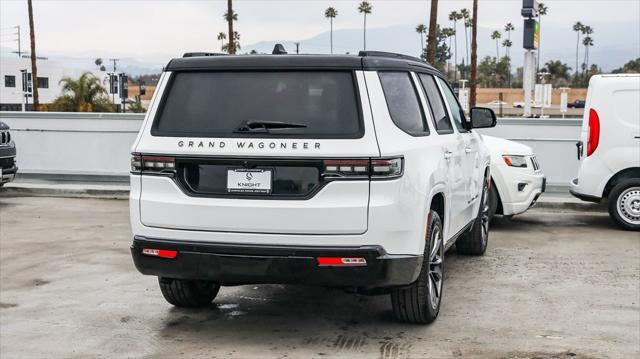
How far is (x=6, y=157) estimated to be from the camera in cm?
1348

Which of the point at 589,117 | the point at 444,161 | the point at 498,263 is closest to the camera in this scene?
the point at 444,161

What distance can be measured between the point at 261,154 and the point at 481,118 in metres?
3.18

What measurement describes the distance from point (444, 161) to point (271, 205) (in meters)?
1.64

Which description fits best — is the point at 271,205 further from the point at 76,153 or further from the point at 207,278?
the point at 76,153

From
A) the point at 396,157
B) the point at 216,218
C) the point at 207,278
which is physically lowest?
the point at 207,278

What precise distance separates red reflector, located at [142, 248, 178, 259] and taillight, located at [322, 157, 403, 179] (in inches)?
44.5

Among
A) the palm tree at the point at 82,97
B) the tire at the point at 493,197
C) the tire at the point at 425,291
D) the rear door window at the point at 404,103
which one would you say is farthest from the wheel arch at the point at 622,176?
the palm tree at the point at 82,97

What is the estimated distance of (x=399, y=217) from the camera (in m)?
5.36

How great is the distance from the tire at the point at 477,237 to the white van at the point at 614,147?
8.83 ft

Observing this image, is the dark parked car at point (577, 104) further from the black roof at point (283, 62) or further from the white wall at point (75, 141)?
the black roof at point (283, 62)

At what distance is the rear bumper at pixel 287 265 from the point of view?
17.5 ft


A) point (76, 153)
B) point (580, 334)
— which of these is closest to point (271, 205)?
point (580, 334)

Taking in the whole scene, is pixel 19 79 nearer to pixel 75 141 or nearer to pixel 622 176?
pixel 75 141

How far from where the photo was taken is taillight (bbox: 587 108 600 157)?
11.0 metres
